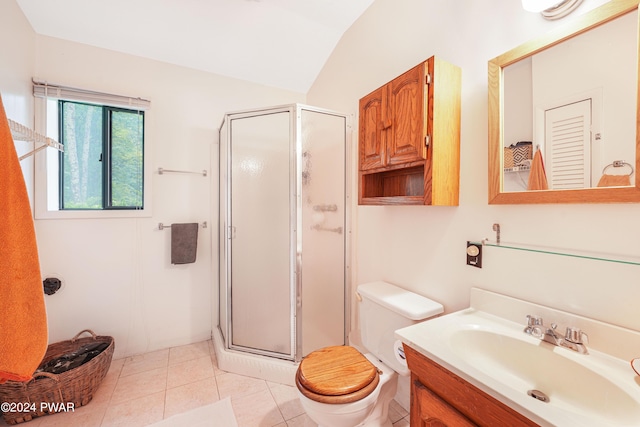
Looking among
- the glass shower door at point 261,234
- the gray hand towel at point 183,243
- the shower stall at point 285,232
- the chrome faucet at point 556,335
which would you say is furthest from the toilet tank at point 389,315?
the gray hand towel at point 183,243

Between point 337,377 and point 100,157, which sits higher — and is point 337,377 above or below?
below

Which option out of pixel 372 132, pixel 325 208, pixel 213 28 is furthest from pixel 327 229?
pixel 213 28

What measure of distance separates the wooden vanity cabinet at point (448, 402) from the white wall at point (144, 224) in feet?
6.52

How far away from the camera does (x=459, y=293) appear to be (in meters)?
1.25

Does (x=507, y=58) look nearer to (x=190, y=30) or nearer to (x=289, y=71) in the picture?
(x=289, y=71)

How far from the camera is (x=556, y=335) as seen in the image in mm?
858

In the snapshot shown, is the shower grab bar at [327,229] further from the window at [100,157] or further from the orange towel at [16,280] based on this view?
the window at [100,157]

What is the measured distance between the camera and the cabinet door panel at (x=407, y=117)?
1.17 m

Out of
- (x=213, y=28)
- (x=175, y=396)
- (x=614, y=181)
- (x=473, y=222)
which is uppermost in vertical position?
(x=213, y=28)

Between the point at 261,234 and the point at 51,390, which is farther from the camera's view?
the point at 261,234

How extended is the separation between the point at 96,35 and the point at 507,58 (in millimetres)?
2655

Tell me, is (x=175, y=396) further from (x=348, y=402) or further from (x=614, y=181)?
(x=614, y=181)

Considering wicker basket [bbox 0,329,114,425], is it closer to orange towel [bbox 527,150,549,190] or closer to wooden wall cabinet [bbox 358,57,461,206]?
wooden wall cabinet [bbox 358,57,461,206]

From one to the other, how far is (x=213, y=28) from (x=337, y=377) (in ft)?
8.29
